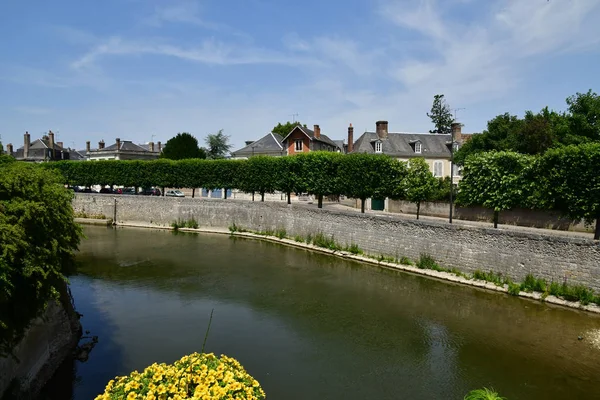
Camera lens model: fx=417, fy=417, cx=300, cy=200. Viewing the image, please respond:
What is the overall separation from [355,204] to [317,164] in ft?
42.8

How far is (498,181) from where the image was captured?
877 inches

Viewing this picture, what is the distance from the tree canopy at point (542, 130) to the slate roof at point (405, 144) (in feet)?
13.4

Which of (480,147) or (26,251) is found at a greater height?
(480,147)

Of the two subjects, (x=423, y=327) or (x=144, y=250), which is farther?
(x=144, y=250)

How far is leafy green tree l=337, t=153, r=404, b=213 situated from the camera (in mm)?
27562

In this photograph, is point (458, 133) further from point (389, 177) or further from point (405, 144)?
point (389, 177)

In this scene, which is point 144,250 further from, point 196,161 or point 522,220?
point 522,220

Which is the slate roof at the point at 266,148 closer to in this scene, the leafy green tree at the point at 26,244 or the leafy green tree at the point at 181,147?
the leafy green tree at the point at 181,147

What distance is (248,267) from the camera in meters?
21.0

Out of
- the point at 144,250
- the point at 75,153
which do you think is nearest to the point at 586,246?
the point at 144,250

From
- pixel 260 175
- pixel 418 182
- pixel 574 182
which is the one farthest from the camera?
pixel 260 175

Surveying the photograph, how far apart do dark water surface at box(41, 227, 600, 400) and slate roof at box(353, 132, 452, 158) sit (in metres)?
25.9

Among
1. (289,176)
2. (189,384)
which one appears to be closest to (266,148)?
(289,176)

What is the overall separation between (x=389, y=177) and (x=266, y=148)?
24537 millimetres
